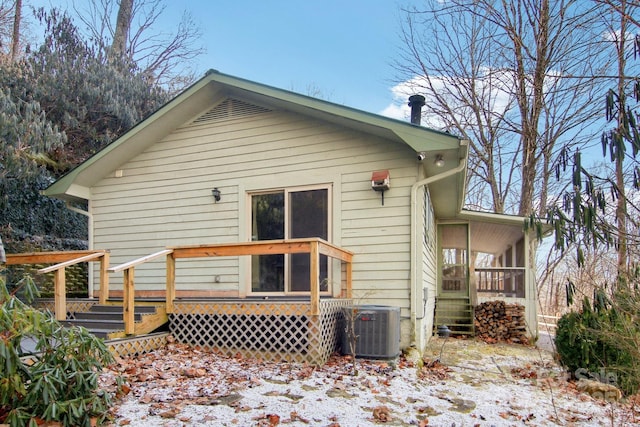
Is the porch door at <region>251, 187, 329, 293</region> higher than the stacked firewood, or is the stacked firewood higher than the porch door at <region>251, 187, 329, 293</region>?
the porch door at <region>251, 187, 329, 293</region>

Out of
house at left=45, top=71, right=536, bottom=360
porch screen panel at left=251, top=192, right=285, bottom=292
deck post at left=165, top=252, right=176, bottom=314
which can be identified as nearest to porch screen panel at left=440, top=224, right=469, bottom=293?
house at left=45, top=71, right=536, bottom=360

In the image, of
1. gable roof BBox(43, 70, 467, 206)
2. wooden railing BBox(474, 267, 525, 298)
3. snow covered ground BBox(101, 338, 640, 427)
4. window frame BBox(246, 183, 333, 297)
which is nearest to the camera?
snow covered ground BBox(101, 338, 640, 427)

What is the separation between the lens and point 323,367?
5.07m

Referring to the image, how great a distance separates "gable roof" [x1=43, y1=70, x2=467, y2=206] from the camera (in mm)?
5840

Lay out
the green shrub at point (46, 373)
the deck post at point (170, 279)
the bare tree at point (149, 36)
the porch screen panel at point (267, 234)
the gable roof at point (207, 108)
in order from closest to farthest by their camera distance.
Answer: the green shrub at point (46, 373), the gable roof at point (207, 108), the deck post at point (170, 279), the porch screen panel at point (267, 234), the bare tree at point (149, 36)

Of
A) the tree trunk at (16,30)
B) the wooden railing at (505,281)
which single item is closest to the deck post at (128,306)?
the wooden railing at (505,281)

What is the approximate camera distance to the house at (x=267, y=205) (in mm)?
Result: 5758

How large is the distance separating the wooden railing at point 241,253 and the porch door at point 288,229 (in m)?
0.82

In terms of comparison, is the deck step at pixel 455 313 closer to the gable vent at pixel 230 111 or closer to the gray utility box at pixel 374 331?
the gray utility box at pixel 374 331

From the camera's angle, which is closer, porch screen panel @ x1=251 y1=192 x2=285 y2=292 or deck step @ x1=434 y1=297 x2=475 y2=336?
porch screen panel @ x1=251 y1=192 x2=285 y2=292

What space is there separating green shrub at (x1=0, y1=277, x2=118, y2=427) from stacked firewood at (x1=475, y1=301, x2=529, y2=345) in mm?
8828

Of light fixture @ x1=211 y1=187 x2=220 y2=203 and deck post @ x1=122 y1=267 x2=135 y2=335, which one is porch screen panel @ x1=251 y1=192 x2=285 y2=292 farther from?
deck post @ x1=122 y1=267 x2=135 y2=335

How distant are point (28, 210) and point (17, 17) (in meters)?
8.30

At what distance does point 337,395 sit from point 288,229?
3.22m
